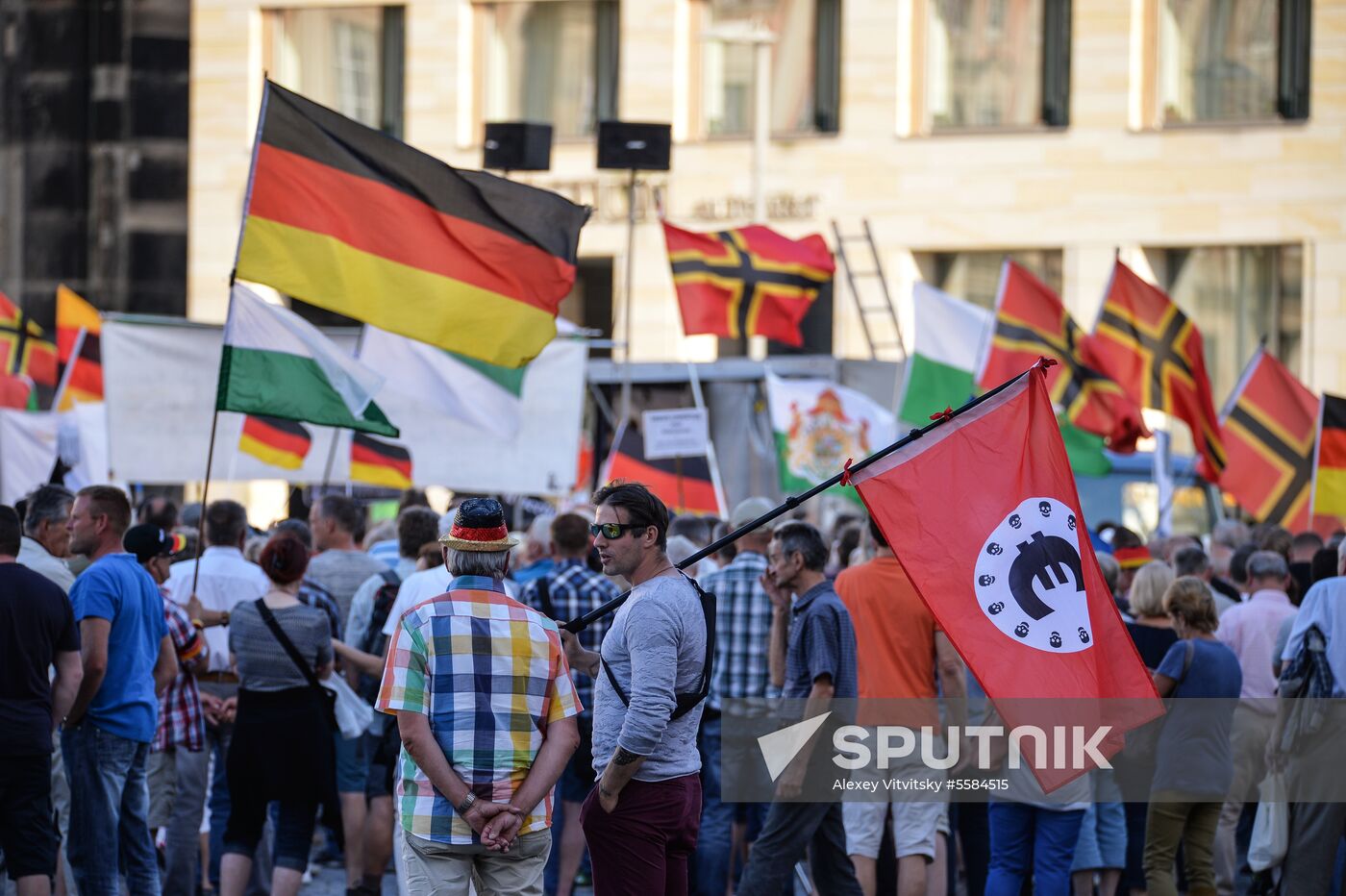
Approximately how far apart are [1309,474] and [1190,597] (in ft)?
24.7

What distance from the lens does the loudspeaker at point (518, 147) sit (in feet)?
55.0

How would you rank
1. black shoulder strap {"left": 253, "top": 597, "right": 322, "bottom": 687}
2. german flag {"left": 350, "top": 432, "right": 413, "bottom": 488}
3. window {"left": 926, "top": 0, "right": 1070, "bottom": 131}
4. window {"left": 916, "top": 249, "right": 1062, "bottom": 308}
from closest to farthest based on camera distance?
1. black shoulder strap {"left": 253, "top": 597, "right": 322, "bottom": 687}
2. german flag {"left": 350, "top": 432, "right": 413, "bottom": 488}
3. window {"left": 916, "top": 249, "right": 1062, "bottom": 308}
4. window {"left": 926, "top": 0, "right": 1070, "bottom": 131}

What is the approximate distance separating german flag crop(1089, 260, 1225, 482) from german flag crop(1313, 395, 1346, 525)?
77.3 inches

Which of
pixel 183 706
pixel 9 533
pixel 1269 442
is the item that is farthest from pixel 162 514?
pixel 1269 442

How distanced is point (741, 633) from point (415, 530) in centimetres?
173

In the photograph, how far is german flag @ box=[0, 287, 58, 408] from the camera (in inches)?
754

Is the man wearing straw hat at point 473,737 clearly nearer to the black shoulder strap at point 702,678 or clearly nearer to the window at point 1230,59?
the black shoulder strap at point 702,678

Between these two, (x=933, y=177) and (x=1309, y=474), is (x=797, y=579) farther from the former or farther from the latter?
(x=933, y=177)

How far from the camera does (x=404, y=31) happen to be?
30.6 metres

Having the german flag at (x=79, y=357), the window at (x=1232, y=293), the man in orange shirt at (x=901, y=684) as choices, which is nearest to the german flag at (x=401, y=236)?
the man in orange shirt at (x=901, y=684)

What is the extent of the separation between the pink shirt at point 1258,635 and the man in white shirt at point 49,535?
5.85m

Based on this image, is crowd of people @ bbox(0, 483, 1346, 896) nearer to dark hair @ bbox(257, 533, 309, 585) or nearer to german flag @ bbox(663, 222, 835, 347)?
dark hair @ bbox(257, 533, 309, 585)

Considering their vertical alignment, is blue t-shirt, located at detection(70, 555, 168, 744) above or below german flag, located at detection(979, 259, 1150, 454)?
below

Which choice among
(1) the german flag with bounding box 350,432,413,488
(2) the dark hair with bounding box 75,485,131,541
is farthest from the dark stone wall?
(2) the dark hair with bounding box 75,485,131,541
